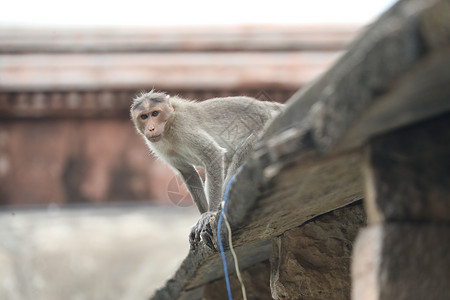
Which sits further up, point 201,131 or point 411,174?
point 201,131

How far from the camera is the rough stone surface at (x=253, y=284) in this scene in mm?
4516

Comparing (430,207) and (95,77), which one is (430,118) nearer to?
(430,207)

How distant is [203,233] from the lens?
3627 millimetres

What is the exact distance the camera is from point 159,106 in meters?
5.32

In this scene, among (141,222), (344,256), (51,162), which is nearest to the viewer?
(344,256)

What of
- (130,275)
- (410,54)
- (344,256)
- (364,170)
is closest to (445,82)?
(410,54)

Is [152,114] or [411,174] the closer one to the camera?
[411,174]

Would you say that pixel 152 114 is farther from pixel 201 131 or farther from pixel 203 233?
pixel 203 233

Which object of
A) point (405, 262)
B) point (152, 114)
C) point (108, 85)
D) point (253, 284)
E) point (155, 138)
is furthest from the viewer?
point (108, 85)

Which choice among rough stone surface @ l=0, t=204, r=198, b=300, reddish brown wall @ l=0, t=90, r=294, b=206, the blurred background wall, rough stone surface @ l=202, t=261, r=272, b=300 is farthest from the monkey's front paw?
rough stone surface @ l=0, t=204, r=198, b=300

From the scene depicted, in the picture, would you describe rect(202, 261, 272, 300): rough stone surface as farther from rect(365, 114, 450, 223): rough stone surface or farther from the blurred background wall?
the blurred background wall

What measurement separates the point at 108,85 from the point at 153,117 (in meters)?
3.01

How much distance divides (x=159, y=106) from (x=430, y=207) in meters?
3.29

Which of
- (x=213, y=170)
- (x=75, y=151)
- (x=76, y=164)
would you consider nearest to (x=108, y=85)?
(x=75, y=151)
